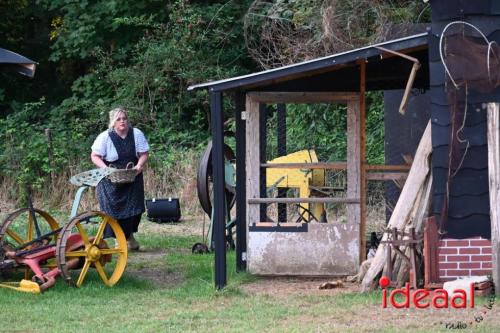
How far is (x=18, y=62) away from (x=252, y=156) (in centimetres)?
257

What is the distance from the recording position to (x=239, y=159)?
1102 cm

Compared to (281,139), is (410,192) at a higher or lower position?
lower

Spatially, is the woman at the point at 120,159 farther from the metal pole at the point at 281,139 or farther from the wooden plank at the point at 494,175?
the wooden plank at the point at 494,175

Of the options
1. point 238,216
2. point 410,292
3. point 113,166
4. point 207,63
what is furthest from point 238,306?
point 207,63

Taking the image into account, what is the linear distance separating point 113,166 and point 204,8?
1027cm

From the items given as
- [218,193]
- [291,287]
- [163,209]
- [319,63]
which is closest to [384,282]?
[291,287]

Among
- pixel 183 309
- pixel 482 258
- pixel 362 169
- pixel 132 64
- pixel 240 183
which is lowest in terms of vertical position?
pixel 183 309

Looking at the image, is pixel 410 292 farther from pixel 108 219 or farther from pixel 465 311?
pixel 108 219

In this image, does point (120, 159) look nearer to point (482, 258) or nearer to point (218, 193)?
point (218, 193)

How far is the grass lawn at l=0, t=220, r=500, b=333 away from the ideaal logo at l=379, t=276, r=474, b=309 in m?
0.11

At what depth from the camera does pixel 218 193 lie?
977cm

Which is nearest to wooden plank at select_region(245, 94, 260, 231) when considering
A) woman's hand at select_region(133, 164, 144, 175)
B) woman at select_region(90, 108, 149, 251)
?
woman's hand at select_region(133, 164, 144, 175)

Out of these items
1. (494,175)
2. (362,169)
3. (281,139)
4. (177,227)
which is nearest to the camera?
(494,175)

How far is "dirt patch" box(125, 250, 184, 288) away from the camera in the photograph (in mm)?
10793
